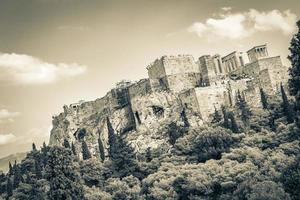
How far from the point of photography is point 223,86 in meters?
89.8

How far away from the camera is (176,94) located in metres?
91.0

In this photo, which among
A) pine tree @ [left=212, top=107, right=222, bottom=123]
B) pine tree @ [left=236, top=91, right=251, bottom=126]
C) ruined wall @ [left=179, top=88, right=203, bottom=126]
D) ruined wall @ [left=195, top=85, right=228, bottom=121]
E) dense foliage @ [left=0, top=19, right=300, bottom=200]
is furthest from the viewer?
ruined wall @ [left=195, top=85, right=228, bottom=121]

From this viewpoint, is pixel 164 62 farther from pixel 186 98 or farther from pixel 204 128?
pixel 204 128

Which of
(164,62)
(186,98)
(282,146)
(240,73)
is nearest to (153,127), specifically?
(186,98)

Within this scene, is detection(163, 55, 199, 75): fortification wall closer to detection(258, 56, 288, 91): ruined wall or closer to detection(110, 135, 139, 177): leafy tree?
detection(258, 56, 288, 91): ruined wall

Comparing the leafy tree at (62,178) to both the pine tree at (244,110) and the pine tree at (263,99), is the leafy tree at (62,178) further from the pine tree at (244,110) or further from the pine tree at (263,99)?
the pine tree at (263,99)

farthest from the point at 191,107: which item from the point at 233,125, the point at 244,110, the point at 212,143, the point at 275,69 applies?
the point at 275,69

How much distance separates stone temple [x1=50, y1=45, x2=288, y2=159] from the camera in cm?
8681

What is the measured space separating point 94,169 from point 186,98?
75.6 feet

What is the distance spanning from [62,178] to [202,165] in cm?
2056

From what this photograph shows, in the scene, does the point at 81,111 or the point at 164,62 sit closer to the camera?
the point at 164,62

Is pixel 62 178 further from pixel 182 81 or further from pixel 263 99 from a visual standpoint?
pixel 182 81

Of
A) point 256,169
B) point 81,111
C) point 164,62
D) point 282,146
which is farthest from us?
point 81,111

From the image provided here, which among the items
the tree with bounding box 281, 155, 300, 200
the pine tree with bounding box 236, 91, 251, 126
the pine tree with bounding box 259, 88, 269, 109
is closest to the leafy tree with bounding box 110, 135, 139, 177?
the pine tree with bounding box 236, 91, 251, 126
